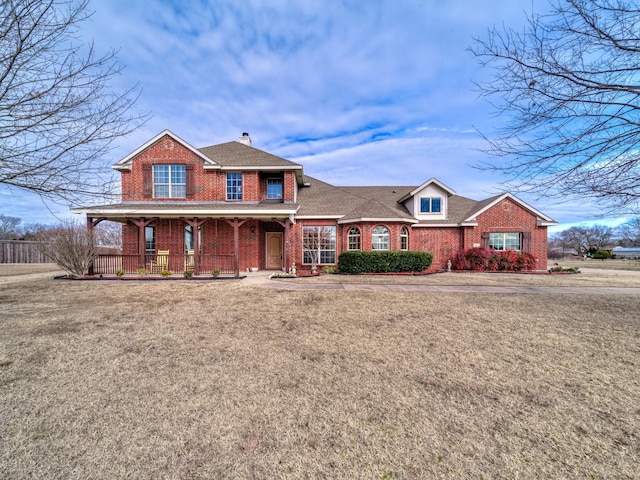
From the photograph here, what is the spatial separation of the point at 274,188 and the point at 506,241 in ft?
48.3

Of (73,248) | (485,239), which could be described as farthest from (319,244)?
(73,248)

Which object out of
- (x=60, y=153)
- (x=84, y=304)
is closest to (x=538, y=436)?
(x=60, y=153)

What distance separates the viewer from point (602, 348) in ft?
15.0

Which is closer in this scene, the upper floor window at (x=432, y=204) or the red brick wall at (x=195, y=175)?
the red brick wall at (x=195, y=175)

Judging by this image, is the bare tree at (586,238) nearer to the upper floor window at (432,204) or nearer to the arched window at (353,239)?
the upper floor window at (432,204)

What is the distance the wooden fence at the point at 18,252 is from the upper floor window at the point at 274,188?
21.6m

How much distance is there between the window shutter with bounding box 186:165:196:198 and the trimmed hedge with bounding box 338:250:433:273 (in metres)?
8.66

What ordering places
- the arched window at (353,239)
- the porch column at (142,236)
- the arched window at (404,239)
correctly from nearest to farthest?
1. the porch column at (142,236)
2. the arched window at (353,239)
3. the arched window at (404,239)

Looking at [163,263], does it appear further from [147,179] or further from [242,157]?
[242,157]

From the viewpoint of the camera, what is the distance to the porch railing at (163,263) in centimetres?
1337

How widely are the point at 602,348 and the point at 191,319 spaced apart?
7.53 m

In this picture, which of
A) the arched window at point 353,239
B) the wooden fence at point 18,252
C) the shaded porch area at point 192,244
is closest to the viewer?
the shaded porch area at point 192,244

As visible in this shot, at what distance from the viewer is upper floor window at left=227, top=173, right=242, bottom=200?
50.3 ft

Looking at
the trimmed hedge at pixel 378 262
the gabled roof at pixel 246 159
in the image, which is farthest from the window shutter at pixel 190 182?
the trimmed hedge at pixel 378 262
